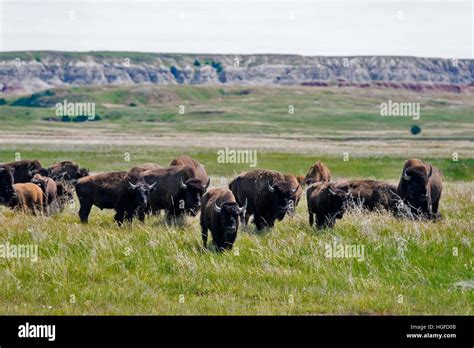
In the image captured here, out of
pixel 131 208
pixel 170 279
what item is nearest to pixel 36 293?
pixel 170 279

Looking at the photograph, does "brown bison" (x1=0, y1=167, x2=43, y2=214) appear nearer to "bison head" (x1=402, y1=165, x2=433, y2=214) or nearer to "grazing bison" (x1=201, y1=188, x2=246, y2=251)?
"grazing bison" (x1=201, y1=188, x2=246, y2=251)

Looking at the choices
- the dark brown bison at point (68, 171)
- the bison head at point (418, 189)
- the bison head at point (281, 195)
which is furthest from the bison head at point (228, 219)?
Answer: the dark brown bison at point (68, 171)

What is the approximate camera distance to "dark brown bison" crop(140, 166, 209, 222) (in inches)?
701

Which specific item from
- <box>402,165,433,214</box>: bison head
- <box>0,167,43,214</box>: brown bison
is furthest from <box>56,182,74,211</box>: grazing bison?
<box>402,165,433,214</box>: bison head

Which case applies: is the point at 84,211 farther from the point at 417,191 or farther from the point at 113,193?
the point at 417,191

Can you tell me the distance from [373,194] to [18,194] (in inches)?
393

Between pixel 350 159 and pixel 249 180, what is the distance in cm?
3604

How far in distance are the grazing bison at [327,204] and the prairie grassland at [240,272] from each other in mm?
1427

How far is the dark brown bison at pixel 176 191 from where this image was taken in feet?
58.4

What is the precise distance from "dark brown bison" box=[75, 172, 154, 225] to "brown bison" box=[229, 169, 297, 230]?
2.48 metres

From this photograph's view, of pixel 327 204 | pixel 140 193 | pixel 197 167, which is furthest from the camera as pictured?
pixel 197 167

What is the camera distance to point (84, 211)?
18609 mm

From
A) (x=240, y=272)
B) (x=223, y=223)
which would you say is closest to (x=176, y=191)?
(x=223, y=223)

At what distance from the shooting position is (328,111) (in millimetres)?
199000
